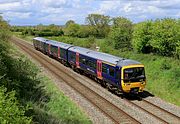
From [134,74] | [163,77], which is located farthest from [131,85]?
[163,77]

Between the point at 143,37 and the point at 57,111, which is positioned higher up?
the point at 143,37

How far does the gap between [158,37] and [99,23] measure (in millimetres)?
53063

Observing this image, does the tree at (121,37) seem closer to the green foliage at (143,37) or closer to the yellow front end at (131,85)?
the green foliage at (143,37)

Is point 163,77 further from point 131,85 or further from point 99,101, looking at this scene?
point 99,101

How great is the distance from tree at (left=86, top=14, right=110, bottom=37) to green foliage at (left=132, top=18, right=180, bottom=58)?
40746 millimetres

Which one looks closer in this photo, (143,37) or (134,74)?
(134,74)

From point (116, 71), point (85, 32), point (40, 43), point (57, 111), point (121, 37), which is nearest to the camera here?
point (57, 111)

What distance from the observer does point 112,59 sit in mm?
25891

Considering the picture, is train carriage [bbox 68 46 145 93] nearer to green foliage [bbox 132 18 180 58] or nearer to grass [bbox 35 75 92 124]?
grass [bbox 35 75 92 124]

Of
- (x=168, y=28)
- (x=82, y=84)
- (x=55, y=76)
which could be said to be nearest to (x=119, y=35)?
(x=168, y=28)

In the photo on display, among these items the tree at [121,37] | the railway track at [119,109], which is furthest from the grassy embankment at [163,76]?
the tree at [121,37]

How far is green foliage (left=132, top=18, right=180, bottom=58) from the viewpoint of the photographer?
3700 cm

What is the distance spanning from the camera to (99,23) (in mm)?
91312

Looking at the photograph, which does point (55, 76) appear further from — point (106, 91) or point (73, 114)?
point (73, 114)
